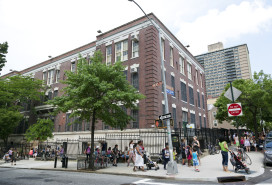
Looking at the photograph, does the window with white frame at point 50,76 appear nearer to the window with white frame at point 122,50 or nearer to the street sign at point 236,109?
the window with white frame at point 122,50

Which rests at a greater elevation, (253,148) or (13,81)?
(13,81)

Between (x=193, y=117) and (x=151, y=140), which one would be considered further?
(x=193, y=117)

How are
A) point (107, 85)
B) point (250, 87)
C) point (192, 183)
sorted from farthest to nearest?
point (250, 87)
point (107, 85)
point (192, 183)

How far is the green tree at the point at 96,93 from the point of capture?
13594mm

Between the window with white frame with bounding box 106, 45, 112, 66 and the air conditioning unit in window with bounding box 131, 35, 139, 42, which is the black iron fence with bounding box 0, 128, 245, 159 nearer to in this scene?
the window with white frame with bounding box 106, 45, 112, 66

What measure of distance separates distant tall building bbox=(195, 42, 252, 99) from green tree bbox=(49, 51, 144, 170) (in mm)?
140930

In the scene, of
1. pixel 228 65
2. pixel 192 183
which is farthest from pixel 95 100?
pixel 228 65

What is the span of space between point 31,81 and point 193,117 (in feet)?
82.6

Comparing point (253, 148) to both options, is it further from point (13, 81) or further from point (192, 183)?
point (13, 81)

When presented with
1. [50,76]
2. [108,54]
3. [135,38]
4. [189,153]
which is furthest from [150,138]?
[50,76]

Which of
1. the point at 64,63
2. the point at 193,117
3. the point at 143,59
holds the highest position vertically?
the point at 64,63

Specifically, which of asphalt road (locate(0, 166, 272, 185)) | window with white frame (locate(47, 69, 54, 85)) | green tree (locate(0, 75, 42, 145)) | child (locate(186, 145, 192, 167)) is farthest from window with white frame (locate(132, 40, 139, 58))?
green tree (locate(0, 75, 42, 145))

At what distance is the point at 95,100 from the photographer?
14328 mm

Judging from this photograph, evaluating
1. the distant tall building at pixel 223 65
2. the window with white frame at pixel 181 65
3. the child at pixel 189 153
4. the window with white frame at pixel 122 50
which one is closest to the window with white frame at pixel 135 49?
the window with white frame at pixel 122 50
